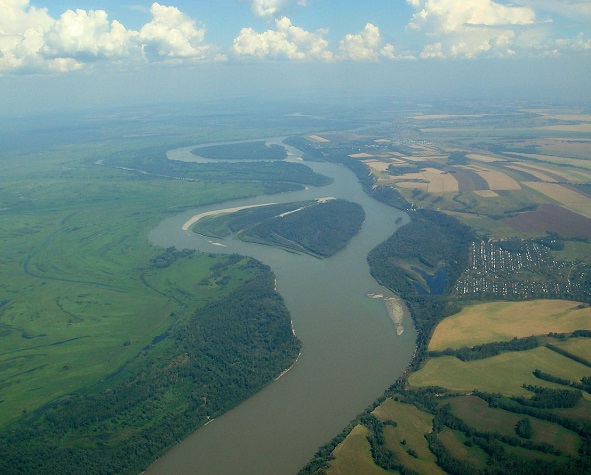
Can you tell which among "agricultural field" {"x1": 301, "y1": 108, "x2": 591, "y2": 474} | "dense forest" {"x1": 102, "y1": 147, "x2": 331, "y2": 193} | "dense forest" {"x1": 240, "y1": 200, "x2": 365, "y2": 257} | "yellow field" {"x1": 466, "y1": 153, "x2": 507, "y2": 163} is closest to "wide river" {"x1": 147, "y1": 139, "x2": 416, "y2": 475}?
"agricultural field" {"x1": 301, "y1": 108, "x2": 591, "y2": 474}

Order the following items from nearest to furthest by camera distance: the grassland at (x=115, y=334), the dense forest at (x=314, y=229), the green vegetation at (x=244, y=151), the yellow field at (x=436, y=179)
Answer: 1. the grassland at (x=115, y=334)
2. the dense forest at (x=314, y=229)
3. the yellow field at (x=436, y=179)
4. the green vegetation at (x=244, y=151)

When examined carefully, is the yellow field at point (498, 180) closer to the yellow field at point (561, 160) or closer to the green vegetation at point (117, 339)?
the yellow field at point (561, 160)

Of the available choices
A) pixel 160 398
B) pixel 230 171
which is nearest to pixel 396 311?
pixel 160 398

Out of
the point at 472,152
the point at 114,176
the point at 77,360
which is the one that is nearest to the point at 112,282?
the point at 77,360

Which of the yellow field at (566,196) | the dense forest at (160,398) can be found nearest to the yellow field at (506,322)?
the dense forest at (160,398)

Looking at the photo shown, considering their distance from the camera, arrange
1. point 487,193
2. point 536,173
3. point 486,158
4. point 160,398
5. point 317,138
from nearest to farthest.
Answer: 1. point 160,398
2. point 487,193
3. point 536,173
4. point 486,158
5. point 317,138

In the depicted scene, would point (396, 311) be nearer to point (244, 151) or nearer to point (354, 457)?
point (354, 457)

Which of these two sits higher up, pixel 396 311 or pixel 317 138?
pixel 317 138
